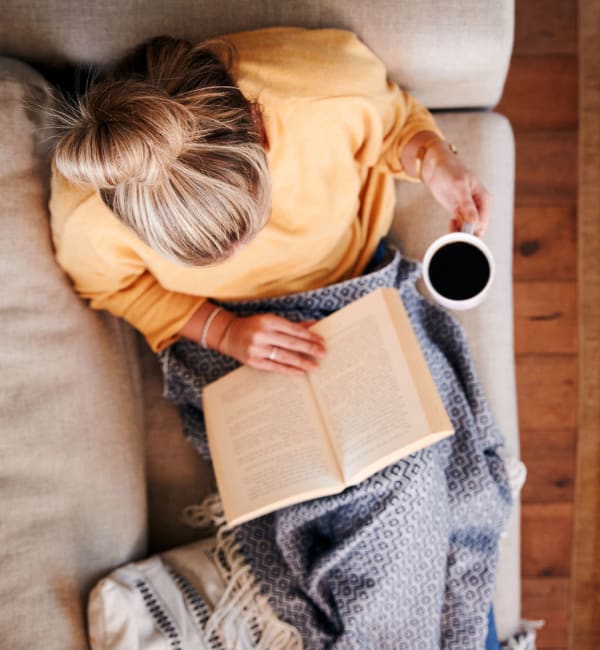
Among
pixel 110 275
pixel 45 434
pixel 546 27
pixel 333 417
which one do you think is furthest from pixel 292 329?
pixel 546 27

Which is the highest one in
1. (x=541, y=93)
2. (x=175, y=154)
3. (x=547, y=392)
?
(x=175, y=154)

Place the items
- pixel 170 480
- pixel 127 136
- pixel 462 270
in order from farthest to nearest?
pixel 170 480 → pixel 462 270 → pixel 127 136

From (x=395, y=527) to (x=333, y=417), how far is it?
179mm

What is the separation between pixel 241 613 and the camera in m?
0.96

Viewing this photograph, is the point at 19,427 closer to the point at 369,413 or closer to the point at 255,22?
the point at 369,413

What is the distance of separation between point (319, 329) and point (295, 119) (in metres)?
0.29

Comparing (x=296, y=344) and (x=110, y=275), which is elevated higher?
(x=110, y=275)

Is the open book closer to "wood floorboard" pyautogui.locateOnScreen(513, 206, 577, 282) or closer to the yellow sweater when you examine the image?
the yellow sweater

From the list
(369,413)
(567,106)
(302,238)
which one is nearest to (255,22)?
(302,238)

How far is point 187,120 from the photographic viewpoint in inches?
25.0

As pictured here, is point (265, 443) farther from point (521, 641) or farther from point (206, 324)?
point (521, 641)

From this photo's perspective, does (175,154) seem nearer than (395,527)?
Yes

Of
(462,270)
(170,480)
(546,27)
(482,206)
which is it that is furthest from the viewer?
(546,27)

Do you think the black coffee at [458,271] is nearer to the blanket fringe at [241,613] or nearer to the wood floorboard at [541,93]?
the blanket fringe at [241,613]
